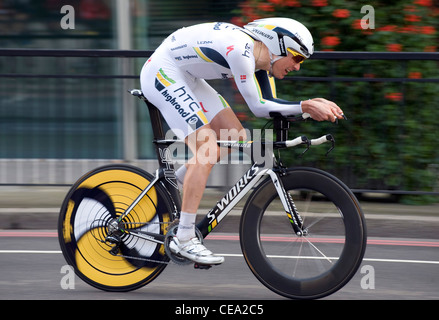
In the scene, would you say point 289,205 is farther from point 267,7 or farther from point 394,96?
point 267,7

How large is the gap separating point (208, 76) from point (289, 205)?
98 cm

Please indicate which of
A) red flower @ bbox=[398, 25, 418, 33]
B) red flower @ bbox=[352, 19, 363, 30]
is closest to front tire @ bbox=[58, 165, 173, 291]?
red flower @ bbox=[352, 19, 363, 30]

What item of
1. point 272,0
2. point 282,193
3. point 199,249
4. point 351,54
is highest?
point 272,0

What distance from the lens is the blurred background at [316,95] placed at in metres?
7.93

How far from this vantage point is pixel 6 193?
8672 millimetres

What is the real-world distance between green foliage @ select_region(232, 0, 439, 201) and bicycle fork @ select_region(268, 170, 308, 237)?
3248mm

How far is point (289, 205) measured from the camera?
193 inches

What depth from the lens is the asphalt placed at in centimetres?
748

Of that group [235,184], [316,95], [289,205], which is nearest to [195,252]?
[235,184]

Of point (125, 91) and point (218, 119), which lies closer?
point (218, 119)

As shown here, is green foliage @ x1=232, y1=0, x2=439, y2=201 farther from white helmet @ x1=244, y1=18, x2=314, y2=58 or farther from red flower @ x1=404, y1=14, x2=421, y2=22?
white helmet @ x1=244, y1=18, x2=314, y2=58

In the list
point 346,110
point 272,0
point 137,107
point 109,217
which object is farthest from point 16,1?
point 109,217

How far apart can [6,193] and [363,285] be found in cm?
459
